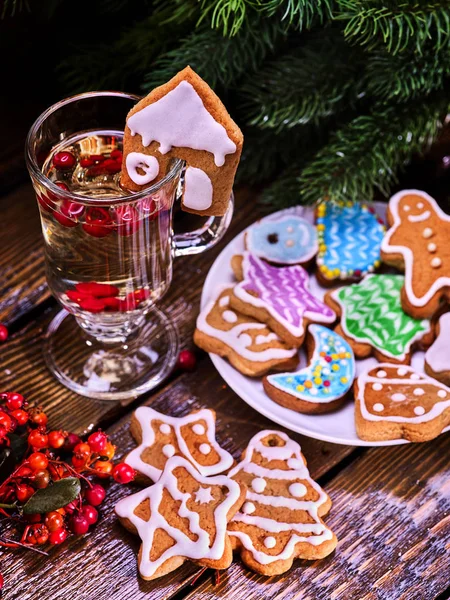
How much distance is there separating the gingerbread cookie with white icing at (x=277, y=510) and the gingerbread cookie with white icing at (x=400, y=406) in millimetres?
109

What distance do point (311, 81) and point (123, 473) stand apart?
0.68m

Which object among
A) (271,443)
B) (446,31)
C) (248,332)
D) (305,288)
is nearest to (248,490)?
(271,443)

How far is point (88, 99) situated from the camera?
1.14 metres

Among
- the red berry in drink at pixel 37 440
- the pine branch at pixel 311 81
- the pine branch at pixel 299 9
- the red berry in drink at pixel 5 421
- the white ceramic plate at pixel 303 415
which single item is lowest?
the red berry in drink at pixel 37 440

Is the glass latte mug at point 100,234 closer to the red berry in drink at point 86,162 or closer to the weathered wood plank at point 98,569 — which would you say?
the red berry in drink at point 86,162

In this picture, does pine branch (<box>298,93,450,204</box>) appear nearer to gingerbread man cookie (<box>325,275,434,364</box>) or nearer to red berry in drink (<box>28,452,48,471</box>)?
gingerbread man cookie (<box>325,275,434,364</box>)

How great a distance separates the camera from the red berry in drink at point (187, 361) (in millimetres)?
1296

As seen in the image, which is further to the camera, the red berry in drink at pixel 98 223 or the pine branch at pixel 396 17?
the pine branch at pixel 396 17

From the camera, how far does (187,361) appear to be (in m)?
1.29

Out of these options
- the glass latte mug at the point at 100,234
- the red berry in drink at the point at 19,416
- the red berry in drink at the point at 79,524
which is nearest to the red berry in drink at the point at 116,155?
the glass latte mug at the point at 100,234

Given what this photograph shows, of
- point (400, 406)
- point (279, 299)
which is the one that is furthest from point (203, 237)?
point (400, 406)

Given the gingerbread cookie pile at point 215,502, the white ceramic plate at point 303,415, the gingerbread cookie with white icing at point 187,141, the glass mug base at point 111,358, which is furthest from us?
the glass mug base at point 111,358

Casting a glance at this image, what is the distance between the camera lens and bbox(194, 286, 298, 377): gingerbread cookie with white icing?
1.24 meters

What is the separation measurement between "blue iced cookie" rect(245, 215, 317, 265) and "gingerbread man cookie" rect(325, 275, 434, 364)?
0.30 ft
